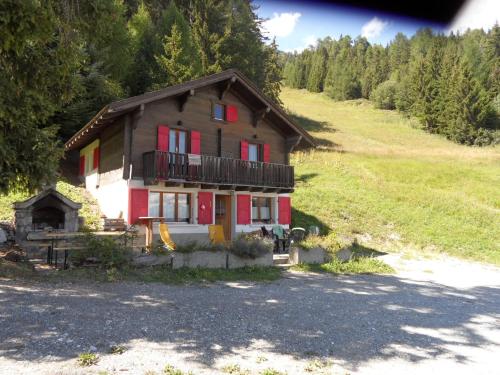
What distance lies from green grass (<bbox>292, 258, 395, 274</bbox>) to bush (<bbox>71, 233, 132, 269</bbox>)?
5.74 metres

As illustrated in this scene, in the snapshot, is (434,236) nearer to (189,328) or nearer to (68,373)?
(189,328)

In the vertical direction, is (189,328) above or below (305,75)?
below

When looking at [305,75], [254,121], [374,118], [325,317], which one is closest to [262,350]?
[325,317]

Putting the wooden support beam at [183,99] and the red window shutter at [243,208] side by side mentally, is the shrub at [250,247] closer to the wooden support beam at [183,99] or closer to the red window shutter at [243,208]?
the red window shutter at [243,208]

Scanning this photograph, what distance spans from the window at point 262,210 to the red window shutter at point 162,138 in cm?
551

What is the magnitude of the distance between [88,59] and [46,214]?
13.0 m

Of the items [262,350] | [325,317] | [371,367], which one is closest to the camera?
[371,367]

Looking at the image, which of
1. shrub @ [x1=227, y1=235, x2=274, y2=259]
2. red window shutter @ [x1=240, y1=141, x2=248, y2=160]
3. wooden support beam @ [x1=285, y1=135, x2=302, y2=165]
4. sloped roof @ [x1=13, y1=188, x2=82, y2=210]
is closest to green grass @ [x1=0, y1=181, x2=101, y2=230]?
sloped roof @ [x1=13, y1=188, x2=82, y2=210]

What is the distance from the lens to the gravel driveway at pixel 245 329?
17.2 ft

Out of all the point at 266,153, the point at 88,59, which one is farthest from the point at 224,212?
the point at 88,59

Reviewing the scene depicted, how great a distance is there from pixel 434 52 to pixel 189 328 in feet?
272

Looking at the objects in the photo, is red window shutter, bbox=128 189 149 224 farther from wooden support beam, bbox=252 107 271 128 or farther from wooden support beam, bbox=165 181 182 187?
wooden support beam, bbox=252 107 271 128

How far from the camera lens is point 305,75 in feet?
376

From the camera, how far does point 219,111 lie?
19.8m
